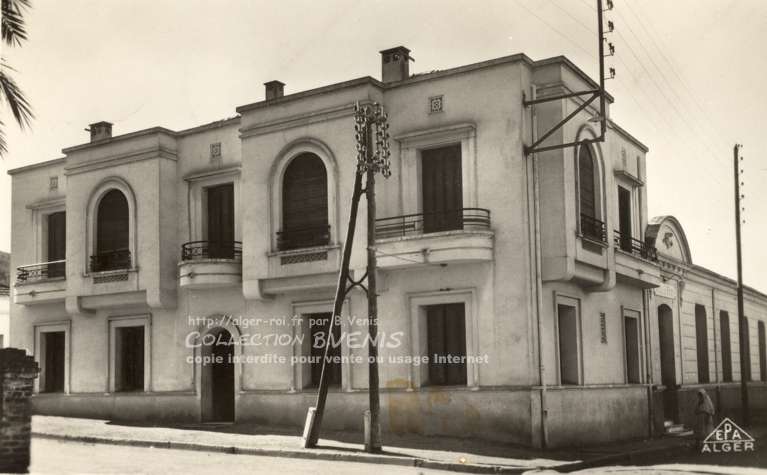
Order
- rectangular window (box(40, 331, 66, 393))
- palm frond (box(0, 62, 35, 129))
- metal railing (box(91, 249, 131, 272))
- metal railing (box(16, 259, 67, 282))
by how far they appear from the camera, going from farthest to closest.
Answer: rectangular window (box(40, 331, 66, 393)) < metal railing (box(16, 259, 67, 282)) < metal railing (box(91, 249, 131, 272)) < palm frond (box(0, 62, 35, 129))

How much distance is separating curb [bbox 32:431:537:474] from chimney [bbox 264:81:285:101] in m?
10.0

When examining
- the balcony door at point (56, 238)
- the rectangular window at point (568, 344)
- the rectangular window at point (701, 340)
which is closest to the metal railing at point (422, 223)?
the rectangular window at point (568, 344)

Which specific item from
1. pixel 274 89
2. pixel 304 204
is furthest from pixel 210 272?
pixel 274 89

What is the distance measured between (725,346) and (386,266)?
19331mm

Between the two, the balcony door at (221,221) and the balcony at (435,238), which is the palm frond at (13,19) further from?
the balcony door at (221,221)

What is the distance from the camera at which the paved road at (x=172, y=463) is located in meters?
14.6

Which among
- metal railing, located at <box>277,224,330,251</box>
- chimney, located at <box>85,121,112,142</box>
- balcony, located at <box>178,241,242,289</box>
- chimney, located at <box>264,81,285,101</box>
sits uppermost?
chimney, located at <box>264,81,285,101</box>

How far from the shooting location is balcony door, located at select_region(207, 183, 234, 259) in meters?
24.6

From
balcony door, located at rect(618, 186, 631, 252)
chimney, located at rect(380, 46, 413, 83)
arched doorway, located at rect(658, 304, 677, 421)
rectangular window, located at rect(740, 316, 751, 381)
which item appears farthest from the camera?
rectangular window, located at rect(740, 316, 751, 381)

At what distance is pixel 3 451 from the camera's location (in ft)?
38.8

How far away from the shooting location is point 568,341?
21.7m

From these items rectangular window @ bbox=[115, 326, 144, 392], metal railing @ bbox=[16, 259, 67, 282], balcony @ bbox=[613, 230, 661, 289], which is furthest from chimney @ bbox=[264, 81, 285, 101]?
balcony @ bbox=[613, 230, 661, 289]

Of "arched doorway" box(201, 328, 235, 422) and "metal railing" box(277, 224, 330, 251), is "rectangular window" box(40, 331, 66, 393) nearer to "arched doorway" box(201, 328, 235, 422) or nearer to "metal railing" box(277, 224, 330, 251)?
"arched doorway" box(201, 328, 235, 422)

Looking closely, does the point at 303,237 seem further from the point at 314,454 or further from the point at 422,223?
the point at 314,454
